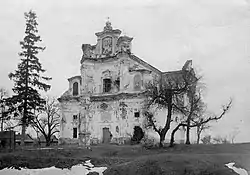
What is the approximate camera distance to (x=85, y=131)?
5066cm

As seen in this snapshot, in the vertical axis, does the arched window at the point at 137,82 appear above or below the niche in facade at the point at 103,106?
above

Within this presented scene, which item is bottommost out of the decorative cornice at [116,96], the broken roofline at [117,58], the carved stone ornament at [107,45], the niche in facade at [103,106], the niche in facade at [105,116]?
the niche in facade at [105,116]

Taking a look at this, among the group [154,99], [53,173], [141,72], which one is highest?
[141,72]

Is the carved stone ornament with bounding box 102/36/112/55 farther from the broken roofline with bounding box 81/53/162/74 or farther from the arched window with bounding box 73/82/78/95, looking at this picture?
the arched window with bounding box 73/82/78/95

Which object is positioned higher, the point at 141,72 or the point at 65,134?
the point at 141,72

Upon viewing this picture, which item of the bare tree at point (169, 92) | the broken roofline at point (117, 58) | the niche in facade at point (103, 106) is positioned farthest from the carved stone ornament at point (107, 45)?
the bare tree at point (169, 92)

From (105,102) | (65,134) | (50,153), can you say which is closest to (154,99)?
(50,153)

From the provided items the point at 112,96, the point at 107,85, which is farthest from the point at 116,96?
the point at 107,85

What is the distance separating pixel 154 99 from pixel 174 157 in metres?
12.6

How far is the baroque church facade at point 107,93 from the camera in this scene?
161 feet

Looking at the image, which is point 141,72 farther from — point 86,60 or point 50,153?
point 50,153

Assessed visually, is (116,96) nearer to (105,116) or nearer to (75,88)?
(105,116)

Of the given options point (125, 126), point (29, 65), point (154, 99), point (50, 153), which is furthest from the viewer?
point (125, 126)

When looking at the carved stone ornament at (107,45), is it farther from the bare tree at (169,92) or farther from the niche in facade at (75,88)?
the bare tree at (169,92)
